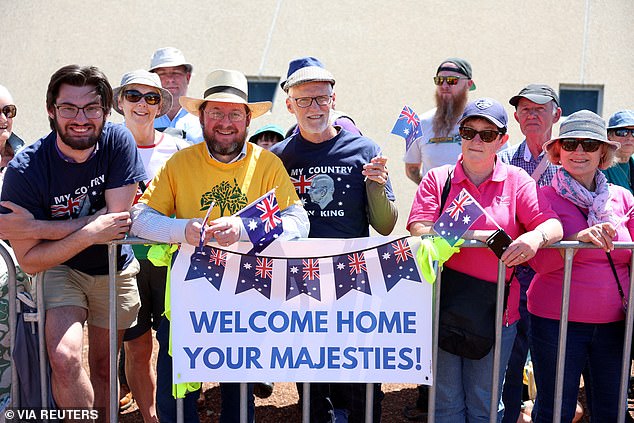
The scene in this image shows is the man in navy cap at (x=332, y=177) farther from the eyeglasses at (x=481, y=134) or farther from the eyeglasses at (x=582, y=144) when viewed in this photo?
the eyeglasses at (x=582, y=144)

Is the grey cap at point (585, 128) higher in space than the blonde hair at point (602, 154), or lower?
higher

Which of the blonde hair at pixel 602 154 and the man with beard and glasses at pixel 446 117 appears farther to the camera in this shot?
the man with beard and glasses at pixel 446 117

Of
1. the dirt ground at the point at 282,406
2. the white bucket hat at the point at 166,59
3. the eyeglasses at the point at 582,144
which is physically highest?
the white bucket hat at the point at 166,59

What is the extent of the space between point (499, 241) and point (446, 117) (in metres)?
2.32

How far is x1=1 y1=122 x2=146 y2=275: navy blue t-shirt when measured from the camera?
3.25 meters

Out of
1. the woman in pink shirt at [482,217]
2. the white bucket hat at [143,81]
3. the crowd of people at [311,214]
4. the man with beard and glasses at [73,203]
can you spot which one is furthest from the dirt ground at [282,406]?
the white bucket hat at [143,81]

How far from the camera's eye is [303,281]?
129 inches

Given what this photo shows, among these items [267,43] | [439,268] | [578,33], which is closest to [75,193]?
[439,268]

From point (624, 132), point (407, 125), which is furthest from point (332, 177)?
point (624, 132)

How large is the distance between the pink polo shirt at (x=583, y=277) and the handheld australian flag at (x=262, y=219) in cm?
146

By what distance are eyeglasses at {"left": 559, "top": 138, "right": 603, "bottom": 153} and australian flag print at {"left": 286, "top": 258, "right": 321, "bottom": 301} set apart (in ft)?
5.11

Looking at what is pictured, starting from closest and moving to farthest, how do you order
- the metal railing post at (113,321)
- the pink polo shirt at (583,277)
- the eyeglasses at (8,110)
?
the metal railing post at (113,321)
the pink polo shirt at (583,277)
the eyeglasses at (8,110)

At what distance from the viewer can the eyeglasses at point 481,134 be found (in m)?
3.30

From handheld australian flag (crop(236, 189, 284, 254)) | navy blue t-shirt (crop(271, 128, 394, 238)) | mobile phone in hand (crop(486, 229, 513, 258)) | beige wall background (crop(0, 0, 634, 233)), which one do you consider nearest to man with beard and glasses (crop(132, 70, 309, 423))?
handheld australian flag (crop(236, 189, 284, 254))
